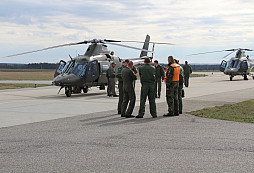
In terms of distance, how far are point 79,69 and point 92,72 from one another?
825mm

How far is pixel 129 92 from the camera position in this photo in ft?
40.4

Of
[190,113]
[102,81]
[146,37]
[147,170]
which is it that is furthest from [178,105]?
[146,37]

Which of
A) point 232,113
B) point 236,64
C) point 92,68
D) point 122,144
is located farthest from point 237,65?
point 122,144

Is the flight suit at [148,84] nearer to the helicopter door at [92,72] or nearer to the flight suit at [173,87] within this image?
the flight suit at [173,87]

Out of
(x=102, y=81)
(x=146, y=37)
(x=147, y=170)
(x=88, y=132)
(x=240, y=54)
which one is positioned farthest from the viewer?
(x=240, y=54)

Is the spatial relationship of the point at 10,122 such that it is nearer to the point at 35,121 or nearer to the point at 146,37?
the point at 35,121

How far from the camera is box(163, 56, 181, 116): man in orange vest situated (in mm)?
12531

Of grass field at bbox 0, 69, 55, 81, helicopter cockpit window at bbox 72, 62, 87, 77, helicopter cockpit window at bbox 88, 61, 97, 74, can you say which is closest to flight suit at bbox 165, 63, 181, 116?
helicopter cockpit window at bbox 72, 62, 87, 77

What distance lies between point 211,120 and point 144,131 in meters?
2.90

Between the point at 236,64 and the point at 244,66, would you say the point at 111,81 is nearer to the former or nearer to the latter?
the point at 236,64

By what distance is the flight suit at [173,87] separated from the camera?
41.1 ft

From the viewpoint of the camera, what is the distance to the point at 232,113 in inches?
504

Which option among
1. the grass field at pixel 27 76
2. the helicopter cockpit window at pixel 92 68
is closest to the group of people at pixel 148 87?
the helicopter cockpit window at pixel 92 68

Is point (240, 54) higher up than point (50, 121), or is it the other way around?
point (240, 54)
